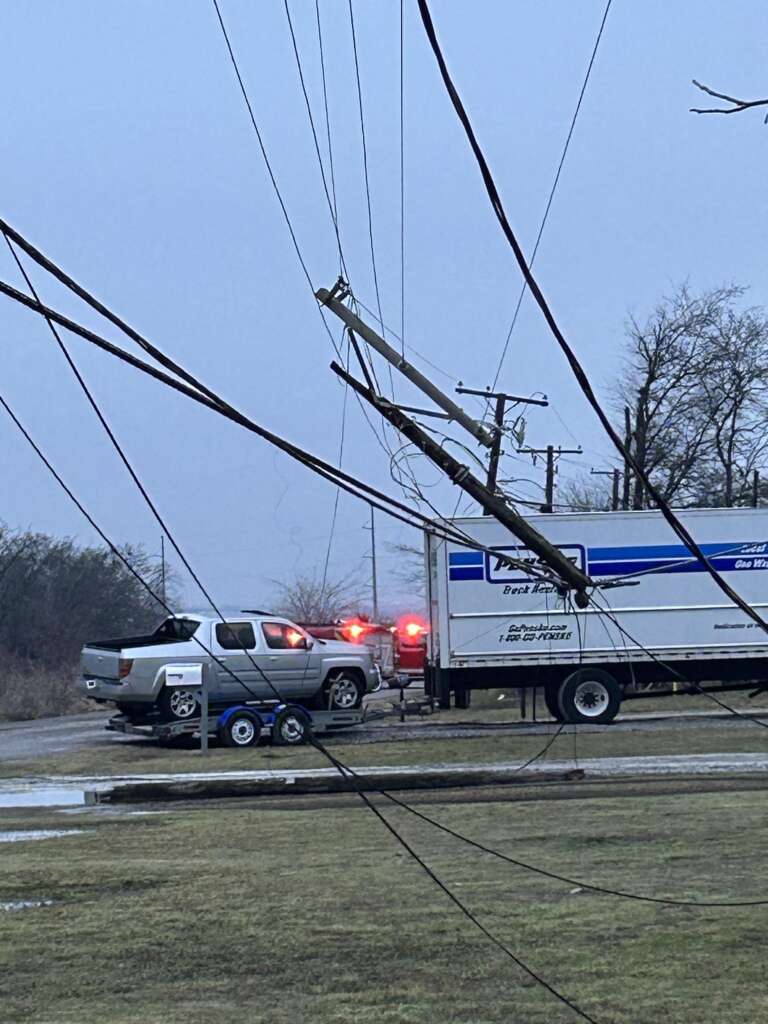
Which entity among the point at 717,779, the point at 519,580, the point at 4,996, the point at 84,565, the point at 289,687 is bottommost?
the point at 4,996

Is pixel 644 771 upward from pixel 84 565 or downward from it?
downward

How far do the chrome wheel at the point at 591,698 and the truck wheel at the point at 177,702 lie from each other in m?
6.21

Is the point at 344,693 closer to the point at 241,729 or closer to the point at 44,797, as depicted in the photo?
the point at 241,729

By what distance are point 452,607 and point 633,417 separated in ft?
59.8

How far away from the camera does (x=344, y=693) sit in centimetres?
2336

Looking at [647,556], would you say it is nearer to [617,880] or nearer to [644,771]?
[644,771]

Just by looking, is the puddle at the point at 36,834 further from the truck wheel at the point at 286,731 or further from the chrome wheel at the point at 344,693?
the chrome wheel at the point at 344,693

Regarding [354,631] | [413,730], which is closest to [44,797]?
[413,730]

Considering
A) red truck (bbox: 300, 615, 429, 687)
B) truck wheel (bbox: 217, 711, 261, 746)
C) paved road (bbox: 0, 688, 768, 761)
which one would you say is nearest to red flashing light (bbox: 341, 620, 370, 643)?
red truck (bbox: 300, 615, 429, 687)

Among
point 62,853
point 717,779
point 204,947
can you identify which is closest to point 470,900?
point 204,947

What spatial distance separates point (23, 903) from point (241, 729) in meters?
12.1

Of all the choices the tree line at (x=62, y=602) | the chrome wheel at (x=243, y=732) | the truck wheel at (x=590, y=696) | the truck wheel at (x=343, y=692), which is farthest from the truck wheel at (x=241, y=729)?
the tree line at (x=62, y=602)

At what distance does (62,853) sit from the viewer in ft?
36.9

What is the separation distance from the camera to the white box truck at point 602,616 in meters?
22.6
